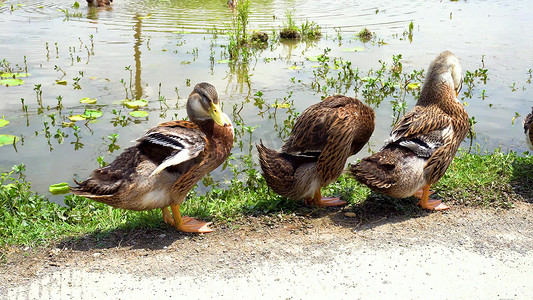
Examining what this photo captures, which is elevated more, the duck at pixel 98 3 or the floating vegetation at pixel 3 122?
the duck at pixel 98 3

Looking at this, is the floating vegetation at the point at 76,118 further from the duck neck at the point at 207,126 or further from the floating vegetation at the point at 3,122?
the duck neck at the point at 207,126

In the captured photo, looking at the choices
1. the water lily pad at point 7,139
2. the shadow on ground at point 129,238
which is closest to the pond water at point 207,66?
the water lily pad at point 7,139

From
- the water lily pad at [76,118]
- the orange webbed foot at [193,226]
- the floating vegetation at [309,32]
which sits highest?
the floating vegetation at [309,32]

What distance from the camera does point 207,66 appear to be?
9094 mm

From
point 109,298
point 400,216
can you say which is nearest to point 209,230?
point 109,298

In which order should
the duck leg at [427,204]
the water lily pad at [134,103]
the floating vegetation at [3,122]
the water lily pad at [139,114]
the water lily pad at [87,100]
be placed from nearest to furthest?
the duck leg at [427,204], the floating vegetation at [3,122], the water lily pad at [139,114], the water lily pad at [134,103], the water lily pad at [87,100]

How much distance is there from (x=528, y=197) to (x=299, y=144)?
2255 mm

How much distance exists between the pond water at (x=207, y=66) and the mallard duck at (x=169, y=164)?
1.56m

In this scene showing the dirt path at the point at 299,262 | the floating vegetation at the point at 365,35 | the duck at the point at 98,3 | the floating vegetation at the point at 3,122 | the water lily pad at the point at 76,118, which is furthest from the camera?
the duck at the point at 98,3

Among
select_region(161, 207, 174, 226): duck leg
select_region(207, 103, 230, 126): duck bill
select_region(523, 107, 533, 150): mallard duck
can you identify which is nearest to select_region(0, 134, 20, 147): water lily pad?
select_region(161, 207, 174, 226): duck leg

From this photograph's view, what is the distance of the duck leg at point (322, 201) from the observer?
4.46 meters

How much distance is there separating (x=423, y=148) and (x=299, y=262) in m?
1.50

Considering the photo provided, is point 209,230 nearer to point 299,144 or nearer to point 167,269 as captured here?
point 167,269

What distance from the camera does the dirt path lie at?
3.25m
